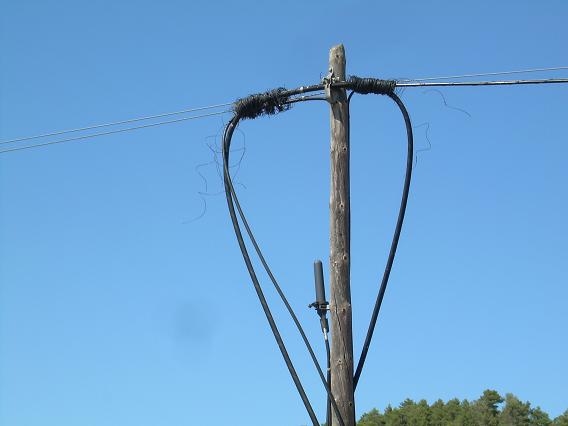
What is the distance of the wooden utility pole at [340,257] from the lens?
754cm

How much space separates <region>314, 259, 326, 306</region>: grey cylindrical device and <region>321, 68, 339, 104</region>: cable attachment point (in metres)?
1.44

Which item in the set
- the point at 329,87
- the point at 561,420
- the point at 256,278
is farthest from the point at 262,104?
the point at 561,420

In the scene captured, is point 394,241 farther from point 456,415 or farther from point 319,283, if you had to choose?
point 456,415

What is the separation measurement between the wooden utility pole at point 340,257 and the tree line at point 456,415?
113ft

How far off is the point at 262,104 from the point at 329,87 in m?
0.80

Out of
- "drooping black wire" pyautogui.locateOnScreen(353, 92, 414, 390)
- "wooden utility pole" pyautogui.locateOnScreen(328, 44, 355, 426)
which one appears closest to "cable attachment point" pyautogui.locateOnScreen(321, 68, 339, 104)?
"wooden utility pole" pyautogui.locateOnScreen(328, 44, 355, 426)

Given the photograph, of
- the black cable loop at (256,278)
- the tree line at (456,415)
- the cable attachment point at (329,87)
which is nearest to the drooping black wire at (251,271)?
the black cable loop at (256,278)

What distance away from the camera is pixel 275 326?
25.9 ft

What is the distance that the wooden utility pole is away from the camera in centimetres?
754

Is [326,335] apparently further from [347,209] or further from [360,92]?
[360,92]

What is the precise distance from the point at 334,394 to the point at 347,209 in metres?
1.52

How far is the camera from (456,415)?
42.6 m

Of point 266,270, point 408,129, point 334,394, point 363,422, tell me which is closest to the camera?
point 334,394

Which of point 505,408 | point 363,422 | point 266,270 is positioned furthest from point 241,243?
point 505,408
